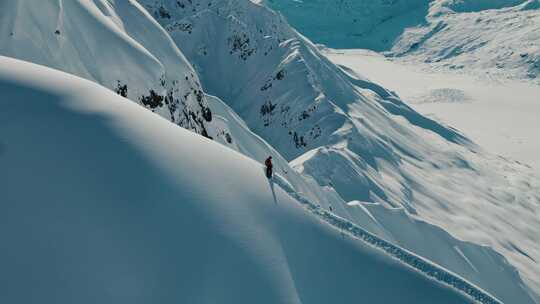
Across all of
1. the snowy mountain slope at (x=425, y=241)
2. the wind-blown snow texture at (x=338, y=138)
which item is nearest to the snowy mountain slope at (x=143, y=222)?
the wind-blown snow texture at (x=338, y=138)

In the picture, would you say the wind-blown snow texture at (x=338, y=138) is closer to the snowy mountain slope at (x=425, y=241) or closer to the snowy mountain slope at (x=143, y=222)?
the snowy mountain slope at (x=425, y=241)

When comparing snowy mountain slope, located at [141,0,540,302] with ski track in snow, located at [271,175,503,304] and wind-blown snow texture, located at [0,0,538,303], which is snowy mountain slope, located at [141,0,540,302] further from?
ski track in snow, located at [271,175,503,304]

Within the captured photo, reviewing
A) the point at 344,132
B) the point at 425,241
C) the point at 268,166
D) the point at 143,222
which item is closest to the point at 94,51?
the point at 268,166

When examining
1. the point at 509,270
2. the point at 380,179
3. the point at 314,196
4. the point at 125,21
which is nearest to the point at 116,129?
the point at 314,196

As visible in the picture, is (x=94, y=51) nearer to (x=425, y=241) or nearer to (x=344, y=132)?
(x=425, y=241)

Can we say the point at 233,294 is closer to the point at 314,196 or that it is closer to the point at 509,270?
the point at 314,196

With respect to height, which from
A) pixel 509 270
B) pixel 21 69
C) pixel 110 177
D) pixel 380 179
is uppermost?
pixel 380 179

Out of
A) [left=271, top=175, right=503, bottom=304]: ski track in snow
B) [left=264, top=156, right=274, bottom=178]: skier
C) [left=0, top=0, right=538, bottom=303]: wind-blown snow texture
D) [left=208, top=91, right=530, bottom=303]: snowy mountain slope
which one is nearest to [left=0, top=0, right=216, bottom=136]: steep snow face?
[left=0, top=0, right=538, bottom=303]: wind-blown snow texture
